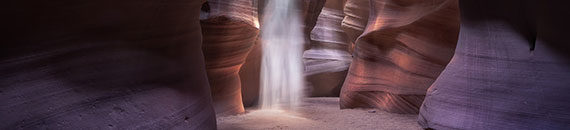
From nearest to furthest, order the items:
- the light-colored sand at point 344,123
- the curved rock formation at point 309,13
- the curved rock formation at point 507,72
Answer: the curved rock formation at point 507,72, the light-colored sand at point 344,123, the curved rock formation at point 309,13

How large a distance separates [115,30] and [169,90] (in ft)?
1.71

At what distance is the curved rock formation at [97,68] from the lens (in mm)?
2291

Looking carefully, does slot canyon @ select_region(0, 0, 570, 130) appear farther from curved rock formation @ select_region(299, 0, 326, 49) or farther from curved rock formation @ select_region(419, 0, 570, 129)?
curved rock formation @ select_region(299, 0, 326, 49)

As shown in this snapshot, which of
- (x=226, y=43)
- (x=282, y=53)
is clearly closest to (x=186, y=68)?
(x=226, y=43)

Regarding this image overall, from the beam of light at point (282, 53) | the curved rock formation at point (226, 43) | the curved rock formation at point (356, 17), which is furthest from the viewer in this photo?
the beam of light at point (282, 53)

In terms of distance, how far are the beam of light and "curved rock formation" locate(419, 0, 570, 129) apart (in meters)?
7.40

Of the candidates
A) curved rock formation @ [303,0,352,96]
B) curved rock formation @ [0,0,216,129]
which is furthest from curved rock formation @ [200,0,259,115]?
curved rock formation @ [303,0,352,96]

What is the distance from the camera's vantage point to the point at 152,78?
9.41 ft

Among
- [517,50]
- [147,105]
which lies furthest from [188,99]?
[517,50]

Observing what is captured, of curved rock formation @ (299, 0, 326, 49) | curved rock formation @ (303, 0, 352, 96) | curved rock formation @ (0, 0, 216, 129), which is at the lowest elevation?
curved rock formation @ (303, 0, 352, 96)

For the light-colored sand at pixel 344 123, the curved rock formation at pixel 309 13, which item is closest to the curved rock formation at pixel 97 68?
the light-colored sand at pixel 344 123

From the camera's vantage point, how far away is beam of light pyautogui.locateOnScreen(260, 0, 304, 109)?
11.1 m

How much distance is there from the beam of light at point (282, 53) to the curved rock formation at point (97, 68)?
25.6 feet

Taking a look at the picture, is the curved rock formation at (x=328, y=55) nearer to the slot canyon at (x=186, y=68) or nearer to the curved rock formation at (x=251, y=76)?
the curved rock formation at (x=251, y=76)
